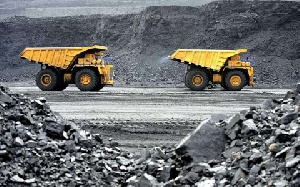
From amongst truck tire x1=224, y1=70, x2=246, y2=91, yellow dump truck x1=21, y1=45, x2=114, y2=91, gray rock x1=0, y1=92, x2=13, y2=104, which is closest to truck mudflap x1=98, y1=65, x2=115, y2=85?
yellow dump truck x1=21, y1=45, x2=114, y2=91

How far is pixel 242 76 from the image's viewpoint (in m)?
19.2

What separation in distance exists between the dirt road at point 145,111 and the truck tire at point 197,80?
1810 mm

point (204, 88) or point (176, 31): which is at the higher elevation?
point (176, 31)

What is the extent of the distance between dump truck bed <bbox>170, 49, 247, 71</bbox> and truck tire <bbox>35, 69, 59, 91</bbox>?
4.28 metres

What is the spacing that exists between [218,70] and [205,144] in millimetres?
12601

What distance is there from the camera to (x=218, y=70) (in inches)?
752

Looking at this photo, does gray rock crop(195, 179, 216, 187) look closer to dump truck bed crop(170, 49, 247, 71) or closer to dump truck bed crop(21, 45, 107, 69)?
dump truck bed crop(21, 45, 107, 69)

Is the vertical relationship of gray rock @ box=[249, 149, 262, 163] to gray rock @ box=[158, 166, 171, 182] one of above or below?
above

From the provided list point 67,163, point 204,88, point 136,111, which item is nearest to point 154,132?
point 136,111

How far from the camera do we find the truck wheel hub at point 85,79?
733 inches

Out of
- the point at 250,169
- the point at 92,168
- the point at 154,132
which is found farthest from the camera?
the point at 154,132

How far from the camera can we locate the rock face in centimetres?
658

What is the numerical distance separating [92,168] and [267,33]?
79.0 ft

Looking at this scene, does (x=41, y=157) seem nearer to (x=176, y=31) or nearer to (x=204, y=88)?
(x=204, y=88)
